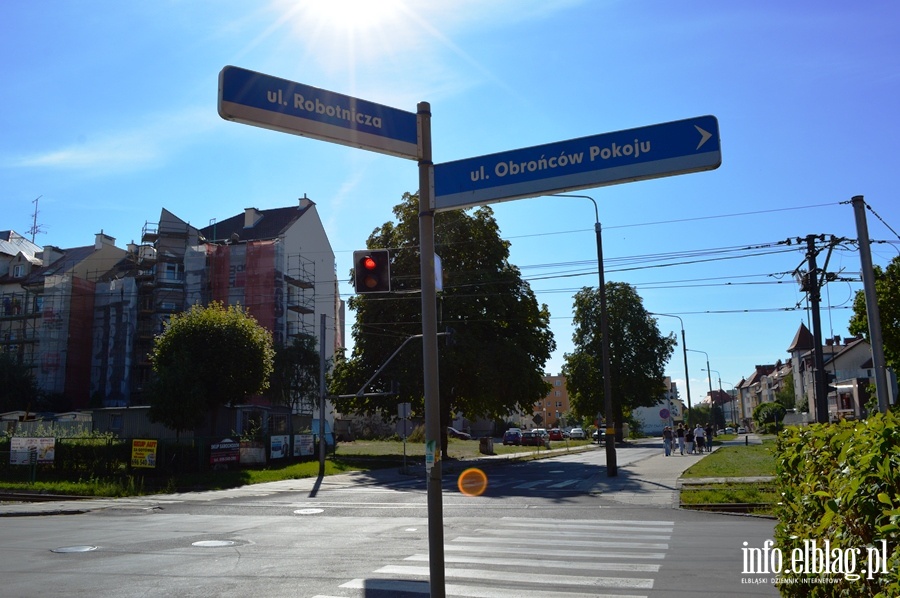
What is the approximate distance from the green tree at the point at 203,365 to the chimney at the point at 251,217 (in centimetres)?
3279

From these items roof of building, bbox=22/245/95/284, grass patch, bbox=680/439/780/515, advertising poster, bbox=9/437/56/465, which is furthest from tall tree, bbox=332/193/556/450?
roof of building, bbox=22/245/95/284

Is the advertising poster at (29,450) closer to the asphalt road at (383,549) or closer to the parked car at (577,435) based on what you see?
the asphalt road at (383,549)

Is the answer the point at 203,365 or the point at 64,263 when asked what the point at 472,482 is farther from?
the point at 64,263

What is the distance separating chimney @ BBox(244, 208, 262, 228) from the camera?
240 ft

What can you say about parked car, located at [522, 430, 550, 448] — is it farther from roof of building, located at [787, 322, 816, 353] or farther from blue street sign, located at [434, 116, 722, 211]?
blue street sign, located at [434, 116, 722, 211]

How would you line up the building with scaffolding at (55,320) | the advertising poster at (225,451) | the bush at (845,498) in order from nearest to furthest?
the bush at (845,498)
the advertising poster at (225,451)
the building with scaffolding at (55,320)

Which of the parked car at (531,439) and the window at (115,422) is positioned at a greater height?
the window at (115,422)

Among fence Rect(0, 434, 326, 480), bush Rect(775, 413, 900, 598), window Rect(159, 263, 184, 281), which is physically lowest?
fence Rect(0, 434, 326, 480)

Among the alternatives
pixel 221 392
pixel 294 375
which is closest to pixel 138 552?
pixel 221 392

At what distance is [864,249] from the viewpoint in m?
15.6

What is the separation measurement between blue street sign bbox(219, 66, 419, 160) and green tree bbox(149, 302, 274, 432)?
114ft

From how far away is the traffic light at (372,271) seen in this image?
5973 mm

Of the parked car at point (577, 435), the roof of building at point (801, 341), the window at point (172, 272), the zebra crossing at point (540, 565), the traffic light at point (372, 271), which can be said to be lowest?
the parked car at point (577, 435)

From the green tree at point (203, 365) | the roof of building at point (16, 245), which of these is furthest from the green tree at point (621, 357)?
the roof of building at point (16, 245)
